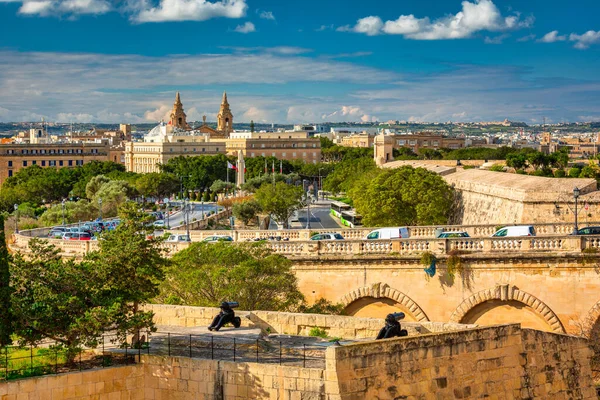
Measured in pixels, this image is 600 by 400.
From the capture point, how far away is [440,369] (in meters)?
14.8

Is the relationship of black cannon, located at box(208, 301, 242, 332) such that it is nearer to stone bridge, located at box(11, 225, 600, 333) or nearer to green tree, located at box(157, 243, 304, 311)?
green tree, located at box(157, 243, 304, 311)

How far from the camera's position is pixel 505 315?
83.9 feet

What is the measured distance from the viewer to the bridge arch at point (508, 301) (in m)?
24.8

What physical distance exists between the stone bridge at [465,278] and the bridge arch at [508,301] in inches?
1.0

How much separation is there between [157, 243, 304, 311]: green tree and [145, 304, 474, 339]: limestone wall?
14.8 feet

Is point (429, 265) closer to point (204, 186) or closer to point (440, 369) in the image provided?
point (440, 369)

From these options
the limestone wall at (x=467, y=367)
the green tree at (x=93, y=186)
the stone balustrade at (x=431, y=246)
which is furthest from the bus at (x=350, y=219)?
the limestone wall at (x=467, y=367)

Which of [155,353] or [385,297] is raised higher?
[155,353]

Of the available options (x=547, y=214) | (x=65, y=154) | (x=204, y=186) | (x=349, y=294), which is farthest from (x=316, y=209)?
(x=65, y=154)

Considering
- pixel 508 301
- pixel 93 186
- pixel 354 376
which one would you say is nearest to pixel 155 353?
pixel 354 376

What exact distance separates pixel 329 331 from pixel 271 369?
10.0ft

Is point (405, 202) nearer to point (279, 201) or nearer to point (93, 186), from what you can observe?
point (279, 201)

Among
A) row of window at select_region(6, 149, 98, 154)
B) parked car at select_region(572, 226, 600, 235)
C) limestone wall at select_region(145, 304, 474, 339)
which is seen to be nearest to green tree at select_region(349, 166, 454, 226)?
parked car at select_region(572, 226, 600, 235)

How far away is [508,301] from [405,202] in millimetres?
22207
